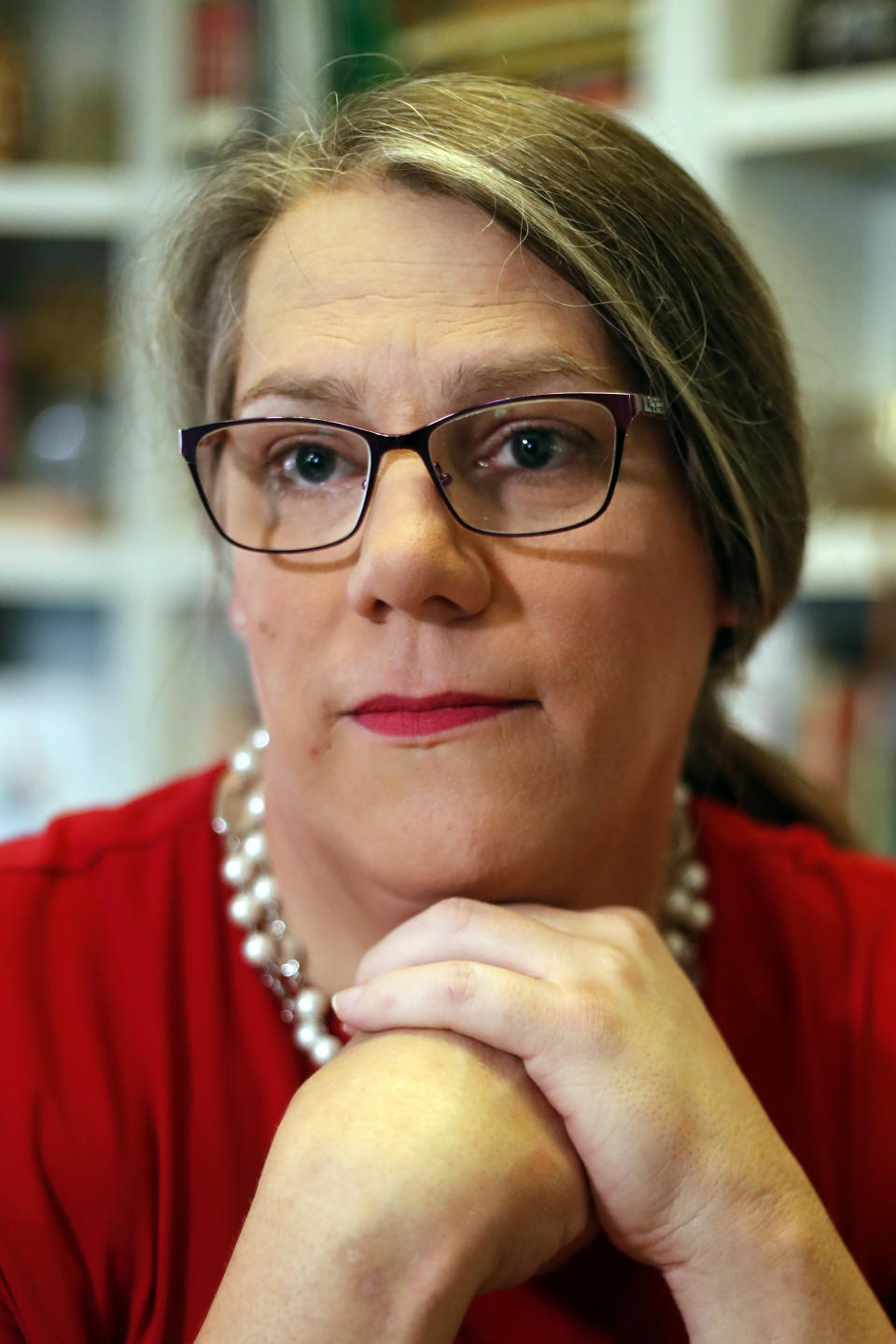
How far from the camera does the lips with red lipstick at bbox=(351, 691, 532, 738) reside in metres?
0.89

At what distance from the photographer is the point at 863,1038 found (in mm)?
1146

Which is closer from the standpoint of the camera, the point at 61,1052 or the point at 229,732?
the point at 61,1052

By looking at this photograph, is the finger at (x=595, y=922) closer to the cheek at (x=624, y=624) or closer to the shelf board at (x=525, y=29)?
the cheek at (x=624, y=624)

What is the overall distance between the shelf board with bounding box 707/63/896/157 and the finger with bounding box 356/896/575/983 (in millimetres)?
1283

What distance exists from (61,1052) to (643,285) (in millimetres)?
694

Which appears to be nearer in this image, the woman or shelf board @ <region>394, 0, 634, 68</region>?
the woman

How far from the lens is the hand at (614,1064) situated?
827mm

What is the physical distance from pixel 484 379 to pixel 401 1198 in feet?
1.70

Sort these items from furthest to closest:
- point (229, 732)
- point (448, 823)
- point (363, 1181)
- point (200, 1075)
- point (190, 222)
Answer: point (229, 732) < point (190, 222) < point (200, 1075) < point (448, 823) < point (363, 1181)

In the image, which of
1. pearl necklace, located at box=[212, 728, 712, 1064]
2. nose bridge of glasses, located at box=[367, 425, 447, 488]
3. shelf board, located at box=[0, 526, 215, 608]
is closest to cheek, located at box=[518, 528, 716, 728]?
nose bridge of glasses, located at box=[367, 425, 447, 488]

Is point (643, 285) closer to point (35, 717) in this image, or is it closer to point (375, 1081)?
point (375, 1081)

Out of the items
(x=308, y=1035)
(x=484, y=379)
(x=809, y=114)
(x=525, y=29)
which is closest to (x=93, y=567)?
(x=525, y=29)

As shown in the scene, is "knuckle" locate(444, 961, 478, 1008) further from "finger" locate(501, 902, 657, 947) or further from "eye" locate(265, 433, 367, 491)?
"eye" locate(265, 433, 367, 491)

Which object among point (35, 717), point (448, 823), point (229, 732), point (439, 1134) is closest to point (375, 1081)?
point (439, 1134)
